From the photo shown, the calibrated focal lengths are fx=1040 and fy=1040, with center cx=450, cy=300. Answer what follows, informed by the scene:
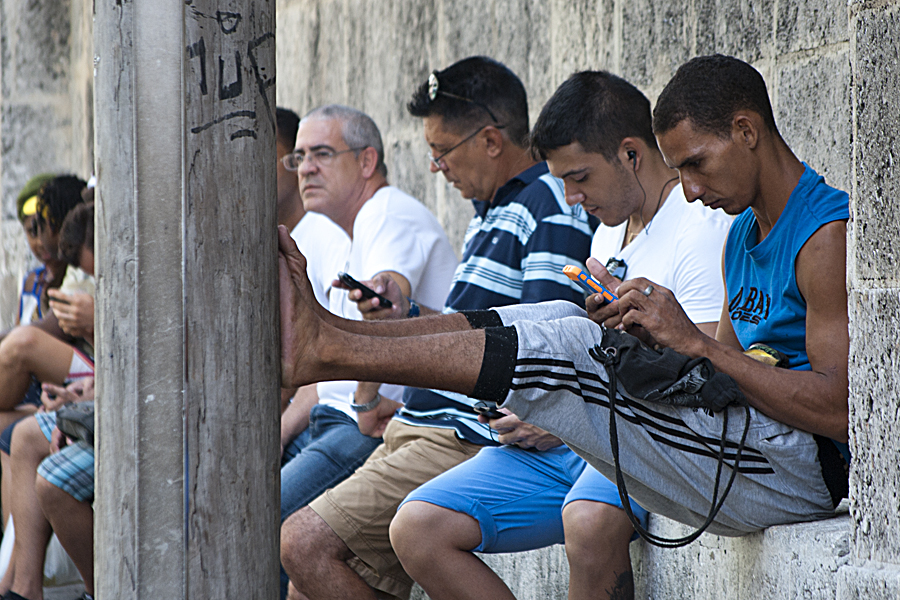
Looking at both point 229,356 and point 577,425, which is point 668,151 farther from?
point 229,356

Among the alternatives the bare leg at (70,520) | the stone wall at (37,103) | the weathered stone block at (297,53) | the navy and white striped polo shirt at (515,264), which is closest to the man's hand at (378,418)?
the navy and white striped polo shirt at (515,264)

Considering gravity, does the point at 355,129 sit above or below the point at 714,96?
above

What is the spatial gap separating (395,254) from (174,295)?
1.91 metres

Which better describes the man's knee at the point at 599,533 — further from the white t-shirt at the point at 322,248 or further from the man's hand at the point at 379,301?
the white t-shirt at the point at 322,248

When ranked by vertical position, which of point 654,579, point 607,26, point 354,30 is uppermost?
point 354,30

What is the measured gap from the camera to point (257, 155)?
6.28 feet

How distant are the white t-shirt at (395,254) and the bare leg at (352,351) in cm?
161

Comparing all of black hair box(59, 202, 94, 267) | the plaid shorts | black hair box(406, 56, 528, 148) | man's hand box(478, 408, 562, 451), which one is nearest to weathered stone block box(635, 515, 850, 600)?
man's hand box(478, 408, 562, 451)

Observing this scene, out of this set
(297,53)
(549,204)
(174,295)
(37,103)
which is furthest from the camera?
(37,103)

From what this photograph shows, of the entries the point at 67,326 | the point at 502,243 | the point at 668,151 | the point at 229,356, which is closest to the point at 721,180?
the point at 668,151

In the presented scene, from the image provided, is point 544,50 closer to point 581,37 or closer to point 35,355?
point 581,37

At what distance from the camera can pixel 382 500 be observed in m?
3.09

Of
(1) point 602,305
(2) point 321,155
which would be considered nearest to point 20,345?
(2) point 321,155

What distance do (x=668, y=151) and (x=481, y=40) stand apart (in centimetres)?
274
